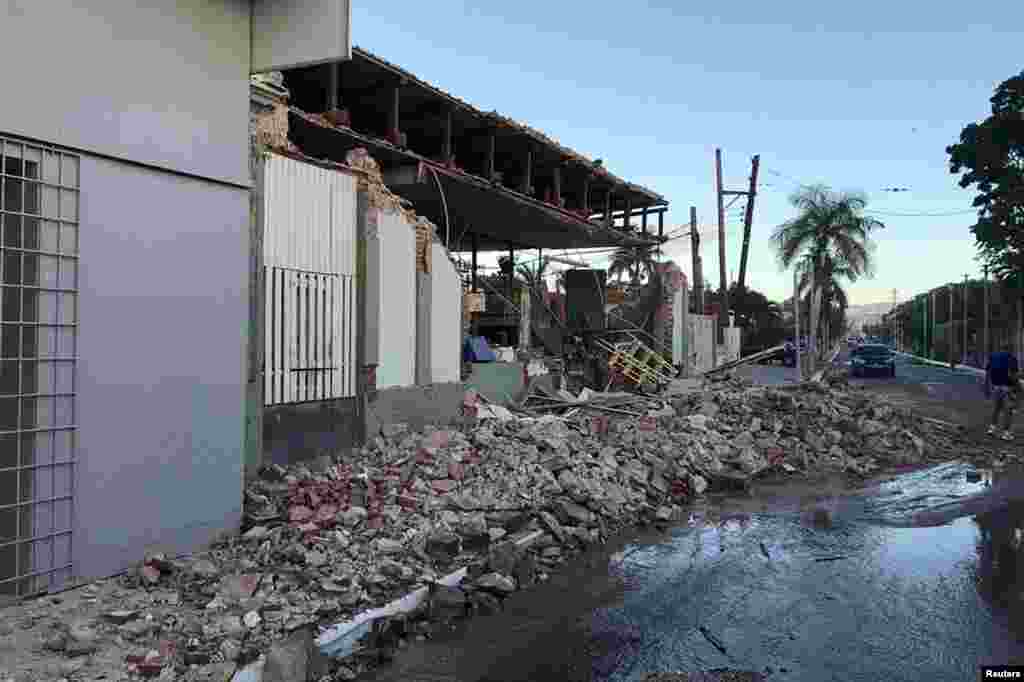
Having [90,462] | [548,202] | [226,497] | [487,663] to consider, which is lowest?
[487,663]

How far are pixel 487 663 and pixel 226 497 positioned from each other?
2.69m

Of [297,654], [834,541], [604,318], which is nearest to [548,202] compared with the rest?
[604,318]

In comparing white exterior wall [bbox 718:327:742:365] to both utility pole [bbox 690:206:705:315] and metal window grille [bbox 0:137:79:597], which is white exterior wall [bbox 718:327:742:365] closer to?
utility pole [bbox 690:206:705:315]

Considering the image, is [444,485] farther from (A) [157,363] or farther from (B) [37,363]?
(B) [37,363]

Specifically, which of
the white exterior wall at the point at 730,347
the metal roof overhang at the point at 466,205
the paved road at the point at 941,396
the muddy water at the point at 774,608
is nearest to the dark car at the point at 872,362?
the paved road at the point at 941,396

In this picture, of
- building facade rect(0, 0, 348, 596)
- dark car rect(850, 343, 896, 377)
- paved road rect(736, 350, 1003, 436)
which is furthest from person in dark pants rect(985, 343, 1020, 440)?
dark car rect(850, 343, 896, 377)

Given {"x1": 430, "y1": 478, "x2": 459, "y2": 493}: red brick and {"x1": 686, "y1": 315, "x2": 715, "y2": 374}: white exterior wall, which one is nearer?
{"x1": 430, "y1": 478, "x2": 459, "y2": 493}: red brick

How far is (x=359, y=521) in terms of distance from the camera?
256 inches

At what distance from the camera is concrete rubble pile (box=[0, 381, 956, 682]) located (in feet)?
14.0

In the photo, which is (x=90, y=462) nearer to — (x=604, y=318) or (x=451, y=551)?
(x=451, y=551)

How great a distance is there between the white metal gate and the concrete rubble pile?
946mm

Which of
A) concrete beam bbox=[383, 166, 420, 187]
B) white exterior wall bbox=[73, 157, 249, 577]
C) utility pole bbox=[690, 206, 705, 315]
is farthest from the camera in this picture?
utility pole bbox=[690, 206, 705, 315]

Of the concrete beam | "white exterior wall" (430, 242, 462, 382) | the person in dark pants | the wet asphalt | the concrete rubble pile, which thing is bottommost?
the wet asphalt

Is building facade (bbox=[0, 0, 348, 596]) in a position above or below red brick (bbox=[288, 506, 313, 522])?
above
